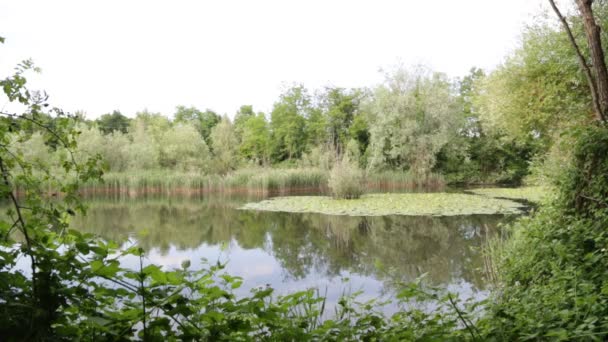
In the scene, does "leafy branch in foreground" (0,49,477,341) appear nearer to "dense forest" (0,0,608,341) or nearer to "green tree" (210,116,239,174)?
"dense forest" (0,0,608,341)

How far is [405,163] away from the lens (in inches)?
880

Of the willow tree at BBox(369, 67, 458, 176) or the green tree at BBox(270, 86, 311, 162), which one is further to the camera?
the green tree at BBox(270, 86, 311, 162)

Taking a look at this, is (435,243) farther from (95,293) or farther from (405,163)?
(405,163)

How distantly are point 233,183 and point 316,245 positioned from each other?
1114 centimetres

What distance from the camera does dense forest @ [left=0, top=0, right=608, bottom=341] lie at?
1.27 meters

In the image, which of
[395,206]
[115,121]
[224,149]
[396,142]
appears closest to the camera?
[395,206]

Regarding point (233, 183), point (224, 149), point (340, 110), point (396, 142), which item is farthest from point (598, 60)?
point (340, 110)

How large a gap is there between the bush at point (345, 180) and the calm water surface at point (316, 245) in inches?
113

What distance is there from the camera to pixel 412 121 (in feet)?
71.3

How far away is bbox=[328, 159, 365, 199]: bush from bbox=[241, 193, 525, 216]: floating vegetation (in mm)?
383

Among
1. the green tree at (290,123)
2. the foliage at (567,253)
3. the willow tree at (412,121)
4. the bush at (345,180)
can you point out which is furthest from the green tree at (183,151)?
the foliage at (567,253)

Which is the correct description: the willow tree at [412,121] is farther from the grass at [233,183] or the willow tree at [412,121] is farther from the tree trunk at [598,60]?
the tree trunk at [598,60]

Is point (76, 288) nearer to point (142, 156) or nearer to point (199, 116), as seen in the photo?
point (142, 156)

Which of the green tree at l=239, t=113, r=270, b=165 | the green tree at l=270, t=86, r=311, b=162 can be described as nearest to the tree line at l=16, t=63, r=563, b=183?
the green tree at l=270, t=86, r=311, b=162
